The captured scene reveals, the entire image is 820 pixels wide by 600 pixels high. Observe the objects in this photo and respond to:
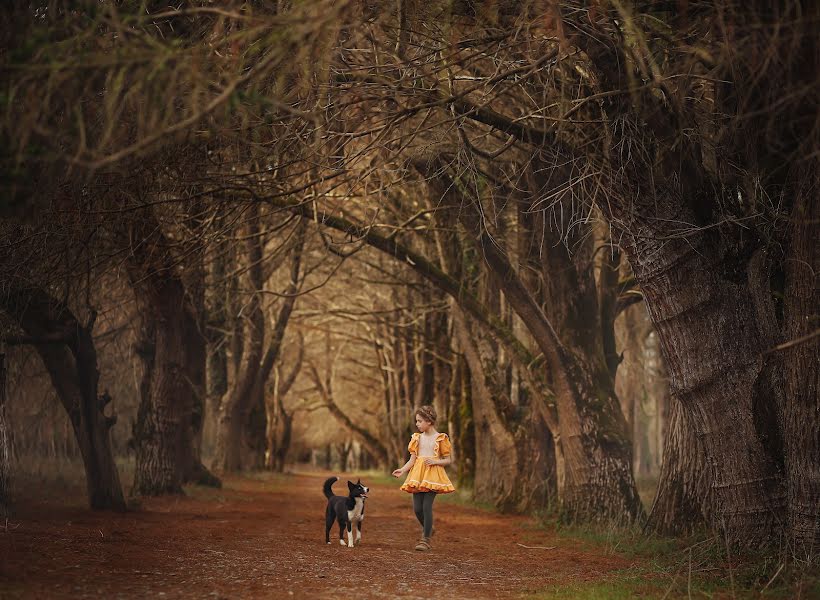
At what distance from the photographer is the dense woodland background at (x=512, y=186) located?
22.9ft

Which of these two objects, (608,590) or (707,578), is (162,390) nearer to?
(608,590)

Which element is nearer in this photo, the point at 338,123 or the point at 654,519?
the point at 338,123

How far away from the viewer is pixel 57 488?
18.8 meters

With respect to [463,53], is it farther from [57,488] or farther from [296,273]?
[296,273]

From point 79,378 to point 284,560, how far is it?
5.47m

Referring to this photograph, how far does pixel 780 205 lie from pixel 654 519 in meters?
5.38

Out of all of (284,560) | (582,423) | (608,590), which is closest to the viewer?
(608,590)

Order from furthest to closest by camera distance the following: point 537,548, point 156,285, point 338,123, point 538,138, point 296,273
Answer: point 296,273, point 156,285, point 537,548, point 338,123, point 538,138

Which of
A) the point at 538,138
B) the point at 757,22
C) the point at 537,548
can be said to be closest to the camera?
the point at 757,22

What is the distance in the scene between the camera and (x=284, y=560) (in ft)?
33.8

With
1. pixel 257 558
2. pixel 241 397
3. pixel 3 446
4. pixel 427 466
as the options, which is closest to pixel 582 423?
pixel 427 466

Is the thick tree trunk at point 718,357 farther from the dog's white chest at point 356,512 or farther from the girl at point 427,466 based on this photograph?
the dog's white chest at point 356,512

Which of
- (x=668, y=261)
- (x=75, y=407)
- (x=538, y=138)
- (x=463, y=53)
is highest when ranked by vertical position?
(x=463, y=53)

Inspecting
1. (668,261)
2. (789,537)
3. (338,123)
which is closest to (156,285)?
(338,123)
